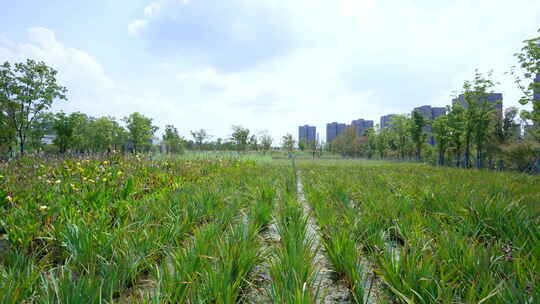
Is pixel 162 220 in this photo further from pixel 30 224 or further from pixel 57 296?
pixel 57 296

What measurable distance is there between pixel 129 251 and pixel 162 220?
3.71ft

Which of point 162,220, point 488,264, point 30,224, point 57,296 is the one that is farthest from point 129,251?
point 488,264

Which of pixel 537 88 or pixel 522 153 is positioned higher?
pixel 537 88

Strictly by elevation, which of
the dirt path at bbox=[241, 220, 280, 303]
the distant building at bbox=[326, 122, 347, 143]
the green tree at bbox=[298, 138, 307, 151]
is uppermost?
the distant building at bbox=[326, 122, 347, 143]

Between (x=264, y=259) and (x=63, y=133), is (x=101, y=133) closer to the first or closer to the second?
(x=63, y=133)

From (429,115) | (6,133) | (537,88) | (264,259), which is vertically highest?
(429,115)

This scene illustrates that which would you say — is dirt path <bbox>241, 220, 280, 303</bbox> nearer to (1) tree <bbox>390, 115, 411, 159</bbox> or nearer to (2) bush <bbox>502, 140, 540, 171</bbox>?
(2) bush <bbox>502, 140, 540, 171</bbox>

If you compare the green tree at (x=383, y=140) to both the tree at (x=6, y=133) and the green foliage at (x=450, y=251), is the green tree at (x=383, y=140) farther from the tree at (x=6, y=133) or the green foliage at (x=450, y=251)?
the tree at (x=6, y=133)

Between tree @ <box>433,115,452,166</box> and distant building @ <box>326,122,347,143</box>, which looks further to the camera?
distant building @ <box>326,122,347,143</box>

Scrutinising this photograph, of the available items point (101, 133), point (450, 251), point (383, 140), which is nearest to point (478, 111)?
point (450, 251)

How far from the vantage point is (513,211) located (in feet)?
9.09

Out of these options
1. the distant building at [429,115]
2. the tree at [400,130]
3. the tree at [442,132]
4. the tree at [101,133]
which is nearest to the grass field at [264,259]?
the tree at [442,132]

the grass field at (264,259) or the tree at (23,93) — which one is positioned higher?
the tree at (23,93)

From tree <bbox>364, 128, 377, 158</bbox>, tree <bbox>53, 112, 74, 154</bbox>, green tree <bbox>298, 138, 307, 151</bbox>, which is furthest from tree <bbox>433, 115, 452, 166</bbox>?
green tree <bbox>298, 138, 307, 151</bbox>
